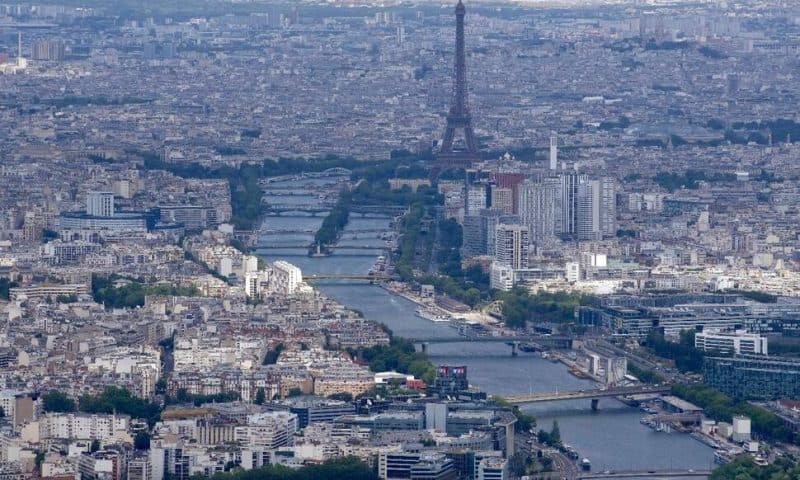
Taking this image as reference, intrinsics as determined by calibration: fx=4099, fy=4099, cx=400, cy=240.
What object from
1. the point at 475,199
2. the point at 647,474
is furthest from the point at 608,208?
the point at 647,474

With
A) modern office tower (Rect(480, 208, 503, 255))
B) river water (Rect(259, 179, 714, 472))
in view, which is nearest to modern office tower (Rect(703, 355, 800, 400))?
river water (Rect(259, 179, 714, 472))

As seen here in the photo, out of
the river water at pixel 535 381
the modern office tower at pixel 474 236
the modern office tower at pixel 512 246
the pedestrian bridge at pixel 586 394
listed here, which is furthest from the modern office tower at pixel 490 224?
the pedestrian bridge at pixel 586 394

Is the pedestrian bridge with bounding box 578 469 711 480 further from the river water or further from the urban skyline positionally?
the river water

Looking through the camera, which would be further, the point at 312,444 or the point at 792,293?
the point at 792,293

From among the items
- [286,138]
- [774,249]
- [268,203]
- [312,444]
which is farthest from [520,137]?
[312,444]

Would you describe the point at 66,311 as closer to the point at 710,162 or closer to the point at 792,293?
the point at 792,293

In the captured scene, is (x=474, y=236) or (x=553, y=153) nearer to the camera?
(x=474, y=236)

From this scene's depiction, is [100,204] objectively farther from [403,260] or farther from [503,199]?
[403,260]
